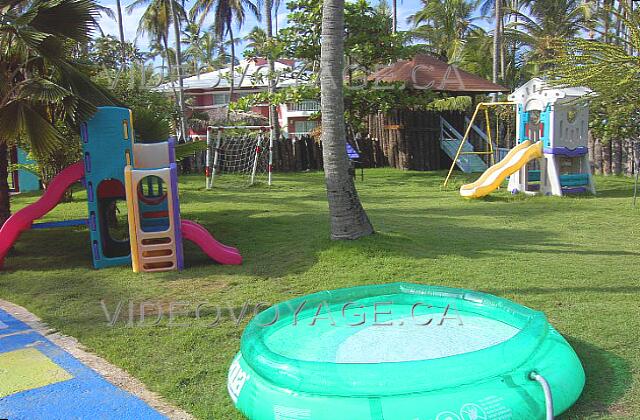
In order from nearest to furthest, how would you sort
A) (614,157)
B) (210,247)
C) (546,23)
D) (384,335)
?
(384,335), (210,247), (614,157), (546,23)

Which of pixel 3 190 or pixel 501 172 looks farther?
pixel 501 172

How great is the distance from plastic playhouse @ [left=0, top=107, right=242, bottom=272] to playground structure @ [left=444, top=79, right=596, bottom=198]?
296 inches

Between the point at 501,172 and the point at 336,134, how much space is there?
6.99 m

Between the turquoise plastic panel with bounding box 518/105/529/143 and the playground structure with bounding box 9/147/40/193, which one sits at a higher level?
the turquoise plastic panel with bounding box 518/105/529/143

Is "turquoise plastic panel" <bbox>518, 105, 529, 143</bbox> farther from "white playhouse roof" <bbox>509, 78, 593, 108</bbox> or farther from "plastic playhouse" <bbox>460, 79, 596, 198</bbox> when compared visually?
"white playhouse roof" <bbox>509, 78, 593, 108</bbox>

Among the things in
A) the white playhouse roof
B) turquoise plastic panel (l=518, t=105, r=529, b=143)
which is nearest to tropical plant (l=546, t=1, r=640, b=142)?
the white playhouse roof

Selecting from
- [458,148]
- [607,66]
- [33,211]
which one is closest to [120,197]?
[33,211]

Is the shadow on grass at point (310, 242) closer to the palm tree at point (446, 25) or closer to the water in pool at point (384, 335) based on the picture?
the water in pool at point (384, 335)

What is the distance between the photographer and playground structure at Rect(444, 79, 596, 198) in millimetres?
13594

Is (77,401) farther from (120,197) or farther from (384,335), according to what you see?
(120,197)

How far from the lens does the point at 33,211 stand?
27.3 ft

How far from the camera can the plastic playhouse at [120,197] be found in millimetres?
7867

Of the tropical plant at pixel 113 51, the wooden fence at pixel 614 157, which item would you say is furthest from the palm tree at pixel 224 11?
the wooden fence at pixel 614 157

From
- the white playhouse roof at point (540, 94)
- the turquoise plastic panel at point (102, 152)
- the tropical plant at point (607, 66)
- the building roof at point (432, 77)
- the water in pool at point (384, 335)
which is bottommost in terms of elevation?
the water in pool at point (384, 335)
